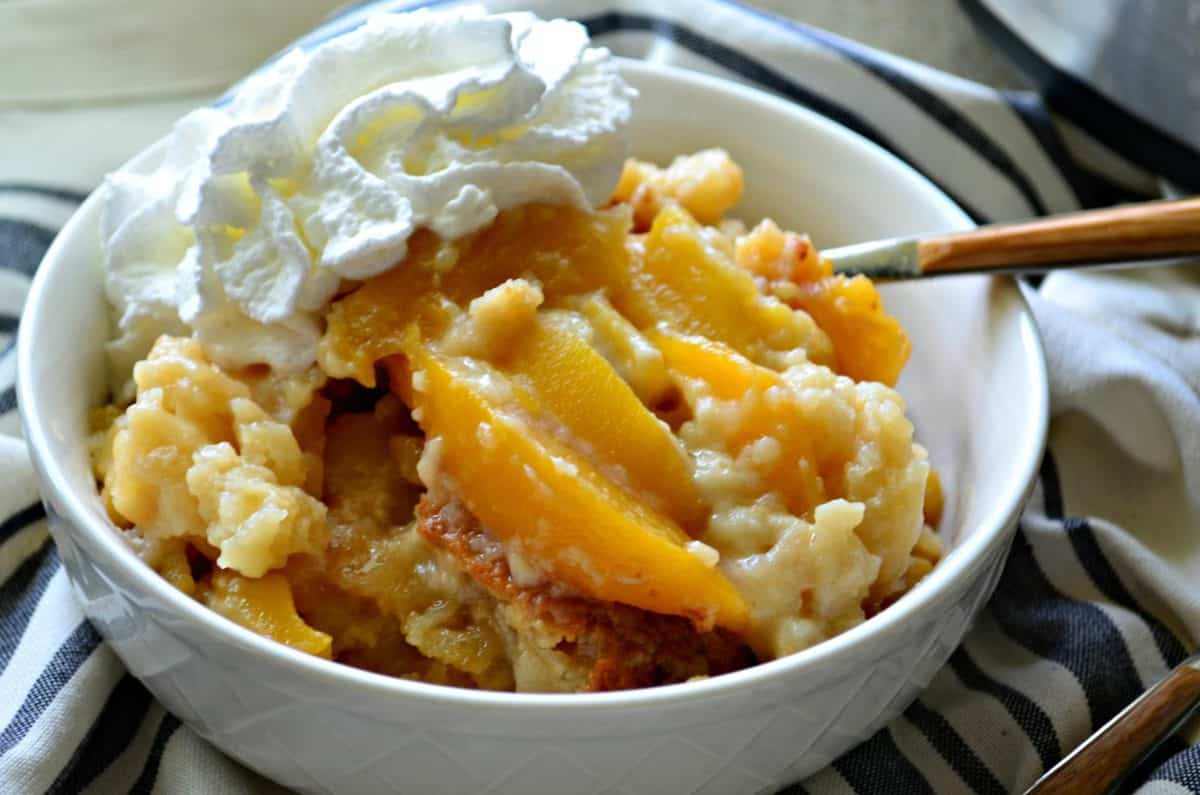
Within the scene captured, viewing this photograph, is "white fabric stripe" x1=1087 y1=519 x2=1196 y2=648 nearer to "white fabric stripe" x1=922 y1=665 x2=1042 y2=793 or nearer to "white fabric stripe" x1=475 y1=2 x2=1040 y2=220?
"white fabric stripe" x1=922 y1=665 x2=1042 y2=793

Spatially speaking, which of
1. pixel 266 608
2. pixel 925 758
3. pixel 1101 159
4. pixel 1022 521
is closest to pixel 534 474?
pixel 266 608

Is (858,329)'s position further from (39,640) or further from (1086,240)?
(39,640)

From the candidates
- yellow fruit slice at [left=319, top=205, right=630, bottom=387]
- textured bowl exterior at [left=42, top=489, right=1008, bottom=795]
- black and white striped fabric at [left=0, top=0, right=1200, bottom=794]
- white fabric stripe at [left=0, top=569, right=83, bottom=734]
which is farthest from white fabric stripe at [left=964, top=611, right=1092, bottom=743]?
white fabric stripe at [left=0, top=569, right=83, bottom=734]

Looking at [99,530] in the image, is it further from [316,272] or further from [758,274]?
[758,274]

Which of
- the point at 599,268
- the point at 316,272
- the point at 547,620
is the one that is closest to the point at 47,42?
the point at 316,272

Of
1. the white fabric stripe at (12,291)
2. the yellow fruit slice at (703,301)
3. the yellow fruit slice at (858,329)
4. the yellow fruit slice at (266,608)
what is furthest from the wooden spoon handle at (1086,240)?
the white fabric stripe at (12,291)

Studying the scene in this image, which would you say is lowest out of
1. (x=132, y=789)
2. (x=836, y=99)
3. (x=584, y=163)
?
(x=132, y=789)
